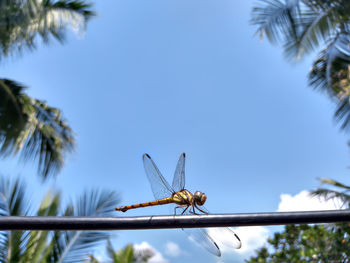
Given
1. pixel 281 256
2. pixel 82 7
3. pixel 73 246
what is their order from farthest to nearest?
1. pixel 82 7
2. pixel 281 256
3. pixel 73 246

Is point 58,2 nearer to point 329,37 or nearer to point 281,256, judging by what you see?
point 329,37

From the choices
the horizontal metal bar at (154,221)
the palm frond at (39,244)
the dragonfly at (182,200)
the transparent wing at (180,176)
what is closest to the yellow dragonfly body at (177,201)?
the dragonfly at (182,200)

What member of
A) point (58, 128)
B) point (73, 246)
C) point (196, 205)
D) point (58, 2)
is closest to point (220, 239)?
point (196, 205)

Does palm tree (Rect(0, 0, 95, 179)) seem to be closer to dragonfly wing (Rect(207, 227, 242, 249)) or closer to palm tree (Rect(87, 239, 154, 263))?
palm tree (Rect(87, 239, 154, 263))

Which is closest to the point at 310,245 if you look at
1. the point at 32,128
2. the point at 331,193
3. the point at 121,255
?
the point at 331,193

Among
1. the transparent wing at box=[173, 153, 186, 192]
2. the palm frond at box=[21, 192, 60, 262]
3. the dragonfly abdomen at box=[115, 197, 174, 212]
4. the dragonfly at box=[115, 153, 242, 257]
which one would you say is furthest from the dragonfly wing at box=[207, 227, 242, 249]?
the palm frond at box=[21, 192, 60, 262]

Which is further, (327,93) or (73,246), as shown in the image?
(327,93)

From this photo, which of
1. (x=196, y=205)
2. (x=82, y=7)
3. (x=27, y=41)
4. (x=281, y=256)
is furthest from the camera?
(x=82, y=7)

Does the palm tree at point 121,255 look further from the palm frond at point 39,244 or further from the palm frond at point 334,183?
the palm frond at point 334,183
